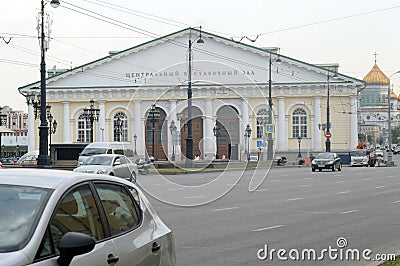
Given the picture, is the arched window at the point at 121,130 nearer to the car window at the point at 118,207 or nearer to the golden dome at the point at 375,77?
the car window at the point at 118,207

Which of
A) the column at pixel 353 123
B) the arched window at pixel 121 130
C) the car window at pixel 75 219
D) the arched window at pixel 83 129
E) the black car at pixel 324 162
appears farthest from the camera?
the column at pixel 353 123

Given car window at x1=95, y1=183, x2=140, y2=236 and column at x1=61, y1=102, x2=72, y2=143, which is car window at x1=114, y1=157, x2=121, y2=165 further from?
column at x1=61, y1=102, x2=72, y2=143

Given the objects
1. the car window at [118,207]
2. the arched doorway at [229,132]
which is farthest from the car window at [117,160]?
the car window at [118,207]

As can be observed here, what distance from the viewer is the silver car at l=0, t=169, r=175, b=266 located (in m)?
5.21

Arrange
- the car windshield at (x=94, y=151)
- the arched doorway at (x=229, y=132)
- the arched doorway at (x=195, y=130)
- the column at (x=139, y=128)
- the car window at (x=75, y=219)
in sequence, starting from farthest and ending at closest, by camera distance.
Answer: the car windshield at (x=94, y=151), the arched doorway at (x=195, y=130), the arched doorway at (x=229, y=132), the column at (x=139, y=128), the car window at (x=75, y=219)

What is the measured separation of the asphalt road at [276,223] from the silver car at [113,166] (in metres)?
4.50

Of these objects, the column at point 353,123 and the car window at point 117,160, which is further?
the column at point 353,123

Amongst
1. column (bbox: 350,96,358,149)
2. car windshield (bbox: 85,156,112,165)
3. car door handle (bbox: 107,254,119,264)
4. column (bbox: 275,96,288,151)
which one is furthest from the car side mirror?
column (bbox: 350,96,358,149)

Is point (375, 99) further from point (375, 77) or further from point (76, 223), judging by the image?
point (76, 223)

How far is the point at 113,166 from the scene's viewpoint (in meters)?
34.4

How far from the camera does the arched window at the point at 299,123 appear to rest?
85500 millimetres

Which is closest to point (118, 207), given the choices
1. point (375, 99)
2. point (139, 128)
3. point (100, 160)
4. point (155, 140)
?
point (155, 140)

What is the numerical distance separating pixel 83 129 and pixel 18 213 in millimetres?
82421

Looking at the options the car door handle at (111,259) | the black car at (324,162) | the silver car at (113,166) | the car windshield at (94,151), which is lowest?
the black car at (324,162)
